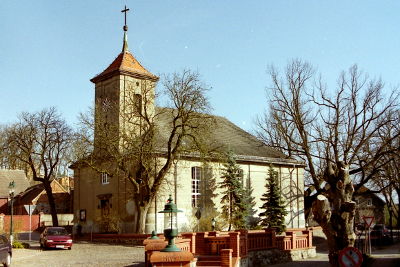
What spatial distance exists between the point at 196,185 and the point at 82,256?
15.4m

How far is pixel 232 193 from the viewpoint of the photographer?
38750mm

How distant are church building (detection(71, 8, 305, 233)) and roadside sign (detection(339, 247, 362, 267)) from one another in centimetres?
2377

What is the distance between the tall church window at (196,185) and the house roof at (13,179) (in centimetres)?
3218

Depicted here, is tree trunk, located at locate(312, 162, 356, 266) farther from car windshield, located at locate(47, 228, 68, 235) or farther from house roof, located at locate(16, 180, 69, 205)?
house roof, located at locate(16, 180, 69, 205)

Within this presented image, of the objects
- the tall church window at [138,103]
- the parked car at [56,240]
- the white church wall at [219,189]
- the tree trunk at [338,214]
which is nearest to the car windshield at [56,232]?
the parked car at [56,240]

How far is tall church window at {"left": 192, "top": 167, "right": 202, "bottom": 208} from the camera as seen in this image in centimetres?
3835

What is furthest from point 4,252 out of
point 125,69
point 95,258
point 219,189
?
point 219,189

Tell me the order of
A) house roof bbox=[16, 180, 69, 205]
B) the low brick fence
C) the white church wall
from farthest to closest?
house roof bbox=[16, 180, 69, 205] → the white church wall → the low brick fence

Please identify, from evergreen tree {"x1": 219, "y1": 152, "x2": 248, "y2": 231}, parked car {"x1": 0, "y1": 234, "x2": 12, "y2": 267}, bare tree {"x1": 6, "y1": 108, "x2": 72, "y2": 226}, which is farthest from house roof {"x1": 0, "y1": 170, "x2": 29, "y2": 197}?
parked car {"x1": 0, "y1": 234, "x2": 12, "y2": 267}

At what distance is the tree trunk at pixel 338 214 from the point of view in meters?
20.1

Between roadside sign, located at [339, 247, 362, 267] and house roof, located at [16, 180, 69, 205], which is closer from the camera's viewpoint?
roadside sign, located at [339, 247, 362, 267]

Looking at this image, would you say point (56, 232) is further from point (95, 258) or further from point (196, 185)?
point (196, 185)

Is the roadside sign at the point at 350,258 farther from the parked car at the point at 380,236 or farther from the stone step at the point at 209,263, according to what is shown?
the parked car at the point at 380,236

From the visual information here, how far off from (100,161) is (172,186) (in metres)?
5.78
